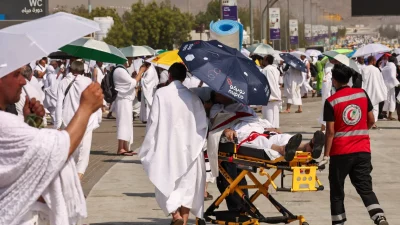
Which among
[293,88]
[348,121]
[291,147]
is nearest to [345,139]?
[348,121]

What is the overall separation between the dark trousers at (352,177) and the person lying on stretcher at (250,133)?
0.63 m

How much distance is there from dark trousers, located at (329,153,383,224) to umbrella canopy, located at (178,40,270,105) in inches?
35.5

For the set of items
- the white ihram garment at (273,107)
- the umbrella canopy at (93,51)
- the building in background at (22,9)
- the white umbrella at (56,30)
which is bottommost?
the white ihram garment at (273,107)

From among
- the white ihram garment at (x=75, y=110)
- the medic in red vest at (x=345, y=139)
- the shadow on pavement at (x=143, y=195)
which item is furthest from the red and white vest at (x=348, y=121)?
the shadow on pavement at (x=143, y=195)

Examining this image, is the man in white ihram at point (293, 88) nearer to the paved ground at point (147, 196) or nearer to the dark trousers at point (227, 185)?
the paved ground at point (147, 196)

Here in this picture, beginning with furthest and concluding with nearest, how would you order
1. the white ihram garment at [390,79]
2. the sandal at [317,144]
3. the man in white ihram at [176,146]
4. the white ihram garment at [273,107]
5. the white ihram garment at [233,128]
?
the white ihram garment at [390,79] < the white ihram garment at [273,107] < the man in white ihram at [176,146] < the white ihram garment at [233,128] < the sandal at [317,144]

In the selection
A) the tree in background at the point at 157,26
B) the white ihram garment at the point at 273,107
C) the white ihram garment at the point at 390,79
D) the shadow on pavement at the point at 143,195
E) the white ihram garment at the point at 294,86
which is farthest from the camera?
the tree in background at the point at 157,26

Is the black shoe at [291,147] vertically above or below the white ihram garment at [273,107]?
above

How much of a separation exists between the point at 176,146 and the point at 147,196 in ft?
10.9

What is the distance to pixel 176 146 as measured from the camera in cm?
939

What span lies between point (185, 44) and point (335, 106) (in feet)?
5.33

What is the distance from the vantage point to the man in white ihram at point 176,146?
937 centimetres

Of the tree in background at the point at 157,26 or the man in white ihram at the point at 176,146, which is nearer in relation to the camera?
the man in white ihram at the point at 176,146

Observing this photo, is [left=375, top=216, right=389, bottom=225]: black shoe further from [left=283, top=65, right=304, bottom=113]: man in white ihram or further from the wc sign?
[left=283, top=65, right=304, bottom=113]: man in white ihram
